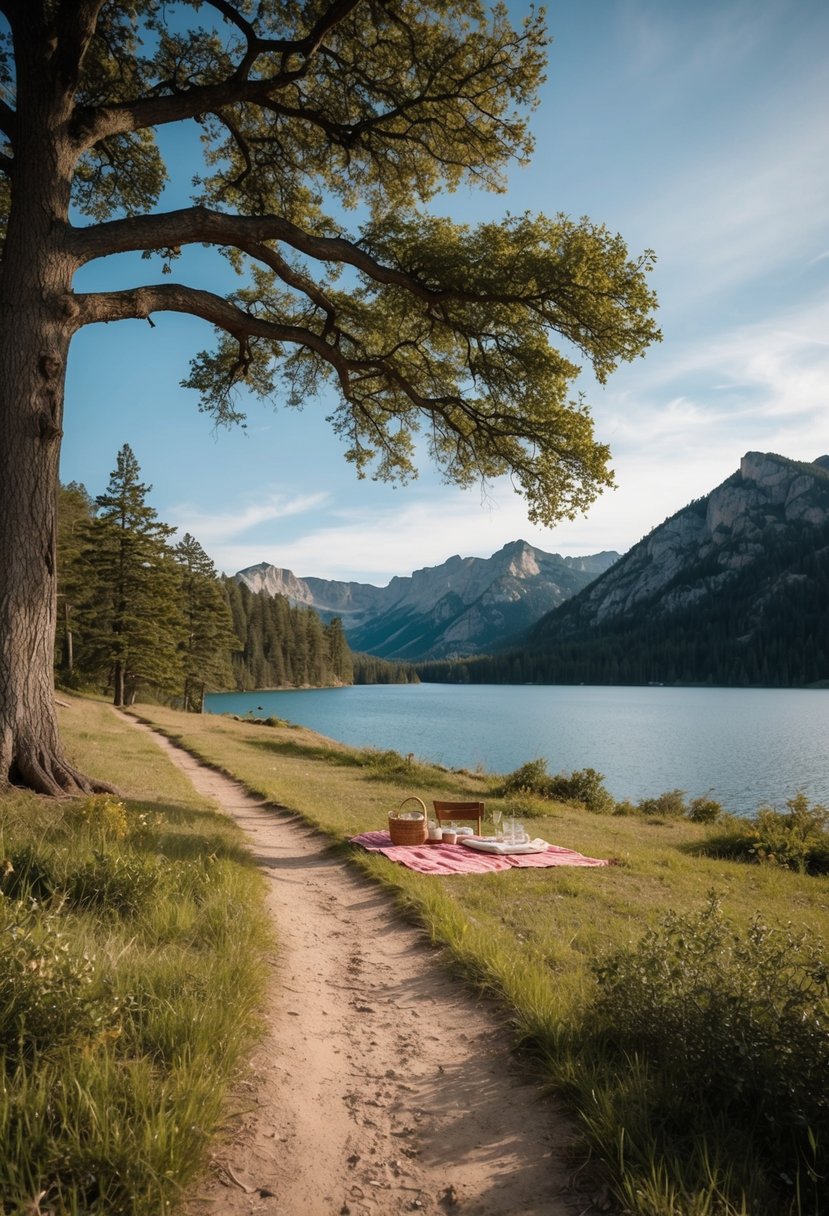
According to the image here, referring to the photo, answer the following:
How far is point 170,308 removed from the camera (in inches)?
A: 372

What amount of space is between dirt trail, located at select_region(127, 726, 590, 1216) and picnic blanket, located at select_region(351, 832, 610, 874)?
10.5ft

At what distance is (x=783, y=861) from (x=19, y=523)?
594 inches

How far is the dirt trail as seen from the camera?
2975 millimetres

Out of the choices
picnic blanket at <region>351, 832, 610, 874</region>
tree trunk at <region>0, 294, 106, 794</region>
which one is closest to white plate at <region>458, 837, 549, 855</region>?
picnic blanket at <region>351, 832, 610, 874</region>

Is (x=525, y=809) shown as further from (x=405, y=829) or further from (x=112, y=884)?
(x=112, y=884)

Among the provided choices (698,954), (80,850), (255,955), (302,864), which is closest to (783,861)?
(302,864)

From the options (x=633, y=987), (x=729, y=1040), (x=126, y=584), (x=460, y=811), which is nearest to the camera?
(x=729, y=1040)

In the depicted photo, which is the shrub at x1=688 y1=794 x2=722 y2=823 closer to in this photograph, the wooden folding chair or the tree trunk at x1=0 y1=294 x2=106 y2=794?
the wooden folding chair

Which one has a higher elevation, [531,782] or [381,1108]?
[381,1108]

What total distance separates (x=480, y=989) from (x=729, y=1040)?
2.30m

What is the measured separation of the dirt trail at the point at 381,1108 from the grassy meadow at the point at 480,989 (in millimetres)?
221

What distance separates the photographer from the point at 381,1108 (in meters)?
3.75

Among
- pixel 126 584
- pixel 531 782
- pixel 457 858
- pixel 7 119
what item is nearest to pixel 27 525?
pixel 7 119

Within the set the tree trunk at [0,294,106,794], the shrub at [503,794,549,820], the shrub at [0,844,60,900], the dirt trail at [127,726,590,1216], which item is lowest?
the shrub at [503,794,549,820]
